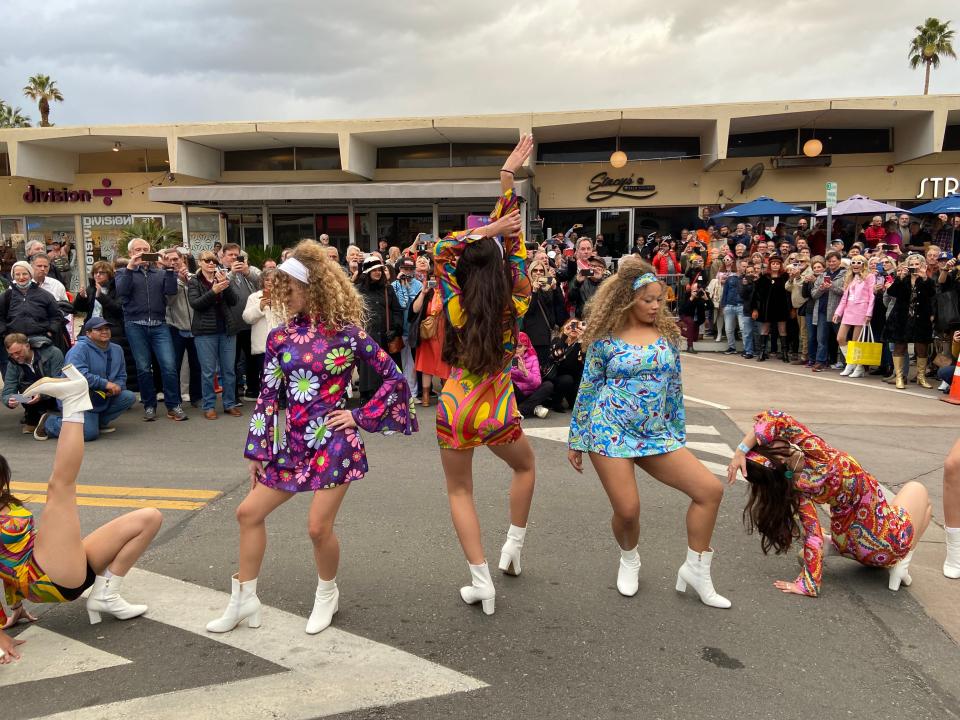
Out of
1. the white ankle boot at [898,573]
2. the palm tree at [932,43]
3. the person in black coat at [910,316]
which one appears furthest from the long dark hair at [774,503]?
the palm tree at [932,43]

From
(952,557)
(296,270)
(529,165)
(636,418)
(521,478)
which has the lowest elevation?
(952,557)

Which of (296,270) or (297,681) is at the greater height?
(296,270)

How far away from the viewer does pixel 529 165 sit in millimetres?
23828

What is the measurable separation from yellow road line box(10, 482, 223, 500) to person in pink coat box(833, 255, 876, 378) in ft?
32.6

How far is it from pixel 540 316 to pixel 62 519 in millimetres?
6553

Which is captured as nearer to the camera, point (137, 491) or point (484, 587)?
point (484, 587)

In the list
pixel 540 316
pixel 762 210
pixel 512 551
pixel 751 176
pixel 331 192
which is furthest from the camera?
pixel 751 176

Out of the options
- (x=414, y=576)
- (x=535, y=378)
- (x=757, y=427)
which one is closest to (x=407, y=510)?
(x=414, y=576)

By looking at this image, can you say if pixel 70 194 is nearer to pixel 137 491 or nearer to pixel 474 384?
pixel 137 491

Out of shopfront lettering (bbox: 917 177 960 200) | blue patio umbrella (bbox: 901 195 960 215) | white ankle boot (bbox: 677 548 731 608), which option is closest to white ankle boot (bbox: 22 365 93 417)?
white ankle boot (bbox: 677 548 731 608)

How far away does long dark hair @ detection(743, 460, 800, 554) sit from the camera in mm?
3760

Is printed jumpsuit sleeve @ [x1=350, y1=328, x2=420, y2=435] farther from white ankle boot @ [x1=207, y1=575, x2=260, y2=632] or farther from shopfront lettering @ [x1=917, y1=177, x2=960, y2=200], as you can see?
shopfront lettering @ [x1=917, y1=177, x2=960, y2=200]

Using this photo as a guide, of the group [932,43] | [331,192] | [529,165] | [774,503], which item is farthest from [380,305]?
[932,43]

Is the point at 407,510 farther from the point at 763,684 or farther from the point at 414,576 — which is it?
the point at 763,684
